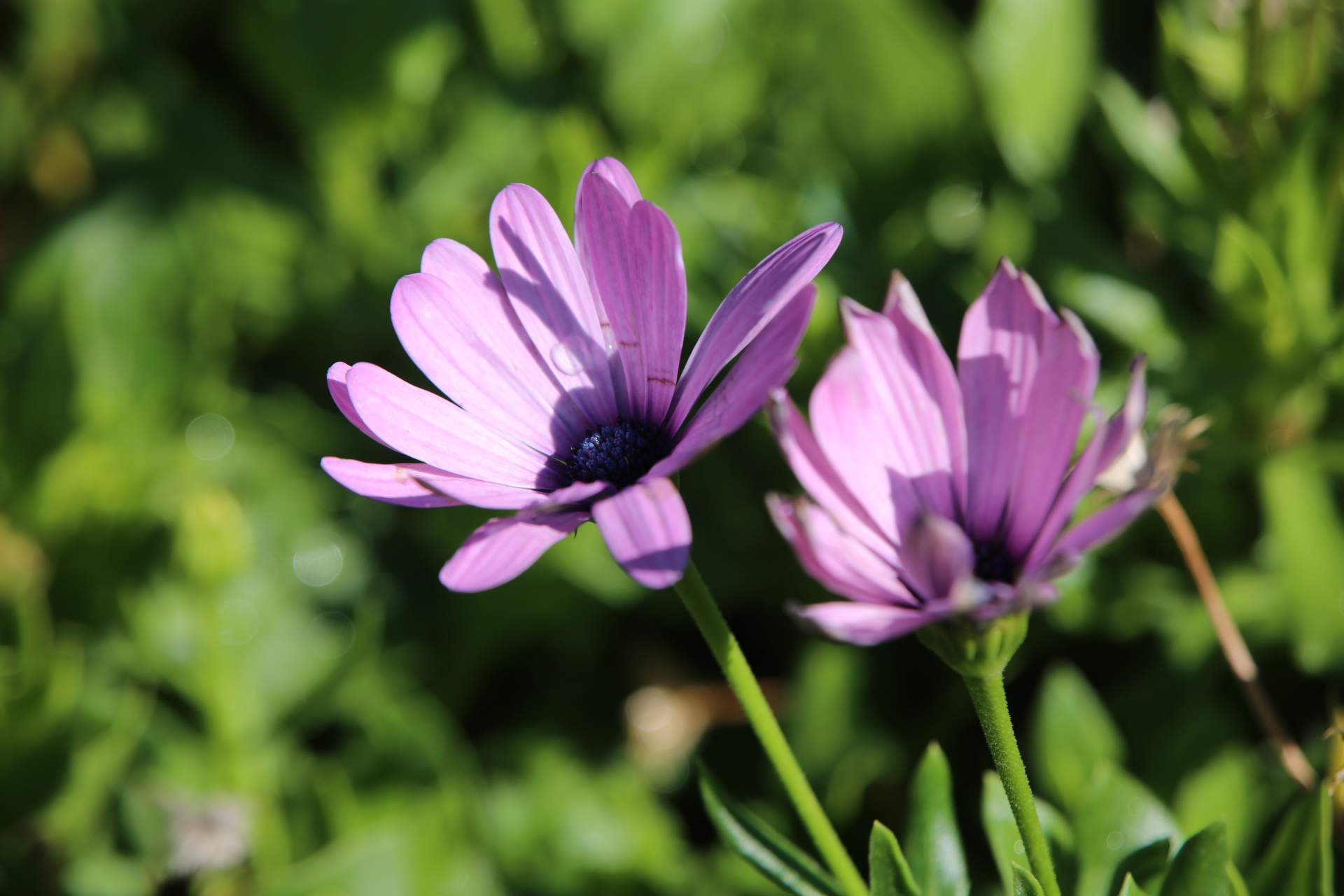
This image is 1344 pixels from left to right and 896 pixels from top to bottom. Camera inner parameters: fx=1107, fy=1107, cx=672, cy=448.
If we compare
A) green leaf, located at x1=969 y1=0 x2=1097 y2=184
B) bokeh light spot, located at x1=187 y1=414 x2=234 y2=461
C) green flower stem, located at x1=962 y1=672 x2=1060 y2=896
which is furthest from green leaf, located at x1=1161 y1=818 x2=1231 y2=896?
bokeh light spot, located at x1=187 y1=414 x2=234 y2=461

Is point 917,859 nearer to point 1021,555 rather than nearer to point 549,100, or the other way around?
point 1021,555

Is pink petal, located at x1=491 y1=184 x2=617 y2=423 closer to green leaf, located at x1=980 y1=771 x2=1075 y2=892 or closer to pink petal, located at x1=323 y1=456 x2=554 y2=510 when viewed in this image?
pink petal, located at x1=323 y1=456 x2=554 y2=510

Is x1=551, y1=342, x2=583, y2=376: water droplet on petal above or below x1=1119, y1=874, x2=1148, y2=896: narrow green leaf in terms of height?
above

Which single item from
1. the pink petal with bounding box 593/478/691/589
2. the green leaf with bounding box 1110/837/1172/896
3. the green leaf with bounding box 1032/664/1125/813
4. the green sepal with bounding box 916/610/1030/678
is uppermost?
the pink petal with bounding box 593/478/691/589

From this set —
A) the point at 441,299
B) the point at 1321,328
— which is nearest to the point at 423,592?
the point at 441,299

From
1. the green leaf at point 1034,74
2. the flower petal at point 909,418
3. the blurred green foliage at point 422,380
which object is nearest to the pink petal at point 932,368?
the flower petal at point 909,418
